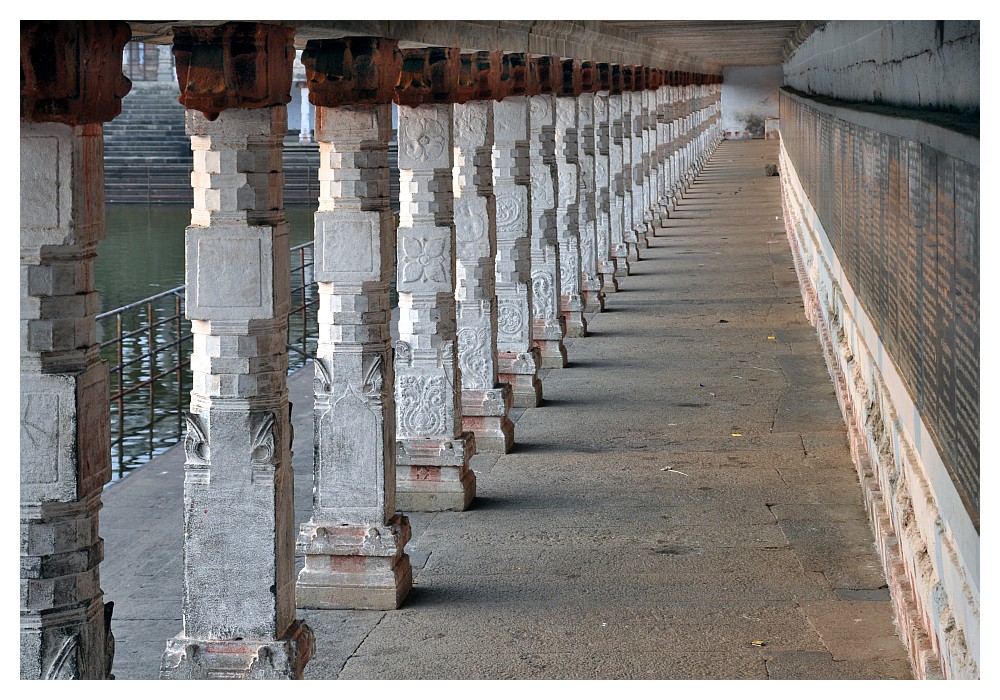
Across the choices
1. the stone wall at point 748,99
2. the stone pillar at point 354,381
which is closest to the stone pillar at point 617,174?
the stone pillar at point 354,381

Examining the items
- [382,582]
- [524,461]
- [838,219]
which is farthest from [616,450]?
[382,582]

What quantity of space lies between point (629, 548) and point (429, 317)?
6.82 feet

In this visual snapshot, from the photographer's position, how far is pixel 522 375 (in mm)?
12914

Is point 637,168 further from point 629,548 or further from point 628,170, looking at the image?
point 629,548

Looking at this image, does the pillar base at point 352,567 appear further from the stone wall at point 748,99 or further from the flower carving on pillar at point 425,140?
the stone wall at point 748,99

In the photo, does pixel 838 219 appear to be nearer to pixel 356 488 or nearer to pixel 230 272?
pixel 356 488

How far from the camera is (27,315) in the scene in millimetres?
5059

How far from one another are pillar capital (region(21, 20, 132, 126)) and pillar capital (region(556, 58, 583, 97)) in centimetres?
997

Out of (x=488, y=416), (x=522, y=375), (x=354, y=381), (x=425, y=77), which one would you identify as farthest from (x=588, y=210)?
(x=354, y=381)

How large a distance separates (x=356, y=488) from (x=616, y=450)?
3841 mm

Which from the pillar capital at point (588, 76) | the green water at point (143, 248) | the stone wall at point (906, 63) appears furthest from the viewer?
the green water at point (143, 248)

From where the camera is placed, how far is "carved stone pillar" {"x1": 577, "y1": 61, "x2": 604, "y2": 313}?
17594mm

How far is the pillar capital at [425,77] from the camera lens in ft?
29.5

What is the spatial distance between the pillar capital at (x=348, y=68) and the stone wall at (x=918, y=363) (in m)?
2.67
